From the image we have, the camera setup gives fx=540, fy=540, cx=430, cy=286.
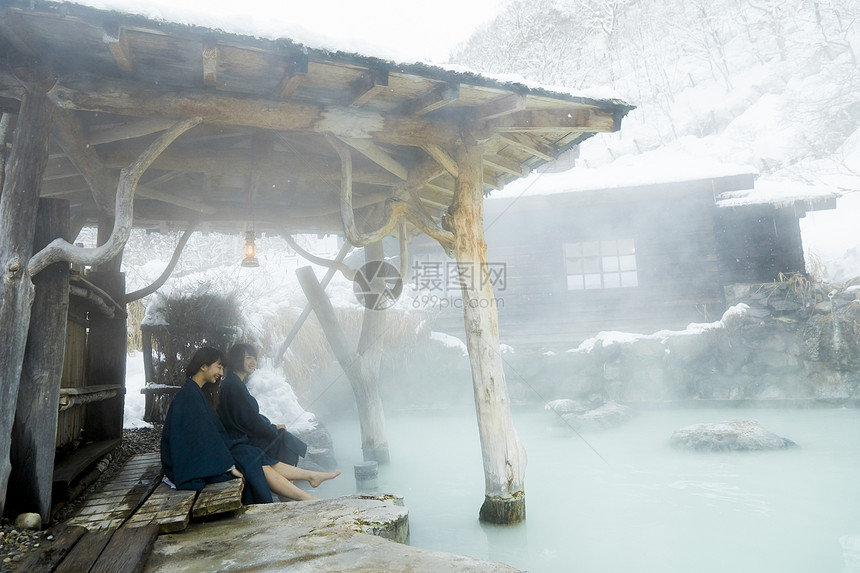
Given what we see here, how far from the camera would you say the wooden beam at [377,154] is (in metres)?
4.44

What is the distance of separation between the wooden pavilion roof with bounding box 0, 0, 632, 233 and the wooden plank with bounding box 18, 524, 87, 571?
2558 millimetres

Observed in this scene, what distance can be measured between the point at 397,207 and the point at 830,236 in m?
26.3

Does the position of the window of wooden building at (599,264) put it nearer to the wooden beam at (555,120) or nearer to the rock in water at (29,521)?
the wooden beam at (555,120)

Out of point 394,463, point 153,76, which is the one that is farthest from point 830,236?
point 153,76

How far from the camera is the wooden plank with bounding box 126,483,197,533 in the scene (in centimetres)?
280

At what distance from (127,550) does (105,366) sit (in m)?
3.44

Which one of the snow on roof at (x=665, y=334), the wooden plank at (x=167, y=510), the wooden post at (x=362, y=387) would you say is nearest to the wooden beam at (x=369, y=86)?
the wooden plank at (x=167, y=510)

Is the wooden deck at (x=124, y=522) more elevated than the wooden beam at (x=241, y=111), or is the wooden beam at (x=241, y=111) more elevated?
the wooden beam at (x=241, y=111)

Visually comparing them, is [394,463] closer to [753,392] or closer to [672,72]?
[753,392]

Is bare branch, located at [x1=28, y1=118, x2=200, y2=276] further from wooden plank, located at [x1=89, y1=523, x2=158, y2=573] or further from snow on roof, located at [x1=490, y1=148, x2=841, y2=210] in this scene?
snow on roof, located at [x1=490, y1=148, x2=841, y2=210]

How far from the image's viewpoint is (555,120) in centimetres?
446

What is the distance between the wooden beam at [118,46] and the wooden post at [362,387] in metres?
4.18

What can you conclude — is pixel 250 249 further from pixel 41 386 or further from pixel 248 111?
pixel 41 386

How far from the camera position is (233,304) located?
8266mm
